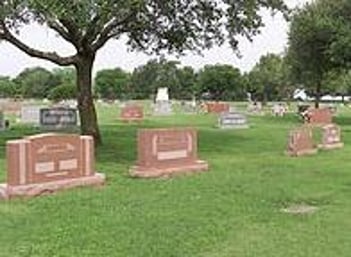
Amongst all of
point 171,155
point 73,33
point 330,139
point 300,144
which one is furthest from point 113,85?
point 171,155

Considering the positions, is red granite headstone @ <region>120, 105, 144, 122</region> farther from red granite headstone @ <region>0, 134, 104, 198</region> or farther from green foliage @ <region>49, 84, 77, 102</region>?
green foliage @ <region>49, 84, 77, 102</region>

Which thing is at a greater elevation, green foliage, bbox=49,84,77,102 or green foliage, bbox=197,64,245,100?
green foliage, bbox=197,64,245,100

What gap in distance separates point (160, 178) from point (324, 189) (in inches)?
123

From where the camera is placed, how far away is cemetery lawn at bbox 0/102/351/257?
8.36m

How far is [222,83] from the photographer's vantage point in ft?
346

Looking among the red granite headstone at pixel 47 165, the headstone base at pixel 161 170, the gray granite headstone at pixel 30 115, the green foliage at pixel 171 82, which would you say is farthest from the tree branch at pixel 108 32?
the green foliage at pixel 171 82

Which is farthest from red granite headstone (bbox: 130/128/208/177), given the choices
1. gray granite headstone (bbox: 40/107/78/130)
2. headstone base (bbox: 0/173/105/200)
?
gray granite headstone (bbox: 40/107/78/130)

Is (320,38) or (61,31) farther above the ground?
(320,38)

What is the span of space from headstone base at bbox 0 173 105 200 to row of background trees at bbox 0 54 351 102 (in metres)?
81.8

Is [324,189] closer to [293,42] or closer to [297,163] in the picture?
[297,163]

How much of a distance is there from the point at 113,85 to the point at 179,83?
11.0m

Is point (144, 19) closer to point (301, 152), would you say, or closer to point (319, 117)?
point (301, 152)

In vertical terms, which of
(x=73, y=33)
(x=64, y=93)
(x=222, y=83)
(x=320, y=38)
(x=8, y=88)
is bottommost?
(x=64, y=93)

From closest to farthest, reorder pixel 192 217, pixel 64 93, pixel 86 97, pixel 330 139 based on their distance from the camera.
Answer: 1. pixel 192 217
2. pixel 86 97
3. pixel 330 139
4. pixel 64 93
